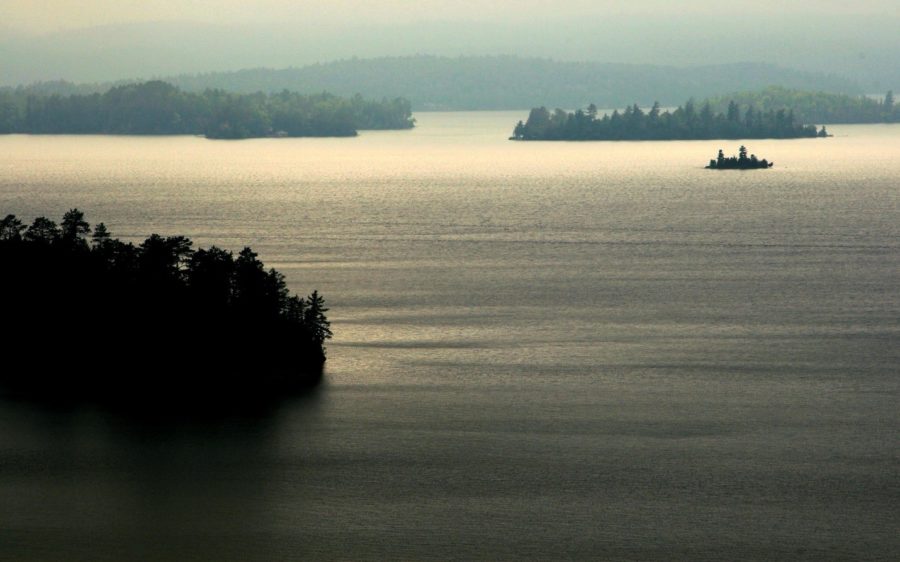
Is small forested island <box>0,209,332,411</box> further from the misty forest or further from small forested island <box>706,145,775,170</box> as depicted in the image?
small forested island <box>706,145,775,170</box>

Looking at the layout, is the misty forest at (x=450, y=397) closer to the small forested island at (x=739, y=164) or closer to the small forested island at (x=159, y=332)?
the small forested island at (x=159, y=332)

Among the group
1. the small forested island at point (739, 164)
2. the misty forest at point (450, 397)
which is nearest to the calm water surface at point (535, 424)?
the misty forest at point (450, 397)

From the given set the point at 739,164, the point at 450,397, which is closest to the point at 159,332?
the point at 450,397

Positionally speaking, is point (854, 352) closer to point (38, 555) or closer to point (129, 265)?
point (129, 265)

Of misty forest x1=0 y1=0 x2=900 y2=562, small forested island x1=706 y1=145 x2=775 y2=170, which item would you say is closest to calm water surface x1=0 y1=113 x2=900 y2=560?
misty forest x1=0 y1=0 x2=900 y2=562

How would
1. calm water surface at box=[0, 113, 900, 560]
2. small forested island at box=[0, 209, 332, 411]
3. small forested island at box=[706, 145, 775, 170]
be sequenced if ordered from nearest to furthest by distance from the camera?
calm water surface at box=[0, 113, 900, 560]
small forested island at box=[0, 209, 332, 411]
small forested island at box=[706, 145, 775, 170]
